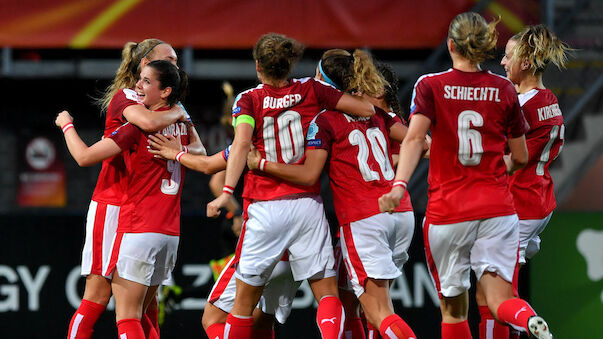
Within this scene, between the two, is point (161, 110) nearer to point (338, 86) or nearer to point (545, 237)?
point (338, 86)

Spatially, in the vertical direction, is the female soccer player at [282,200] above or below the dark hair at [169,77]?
below

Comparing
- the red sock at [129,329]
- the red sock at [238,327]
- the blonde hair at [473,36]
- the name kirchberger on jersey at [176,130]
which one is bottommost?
the red sock at [238,327]

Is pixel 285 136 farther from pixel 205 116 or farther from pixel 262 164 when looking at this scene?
pixel 205 116

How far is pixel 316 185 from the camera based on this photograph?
5.32 m

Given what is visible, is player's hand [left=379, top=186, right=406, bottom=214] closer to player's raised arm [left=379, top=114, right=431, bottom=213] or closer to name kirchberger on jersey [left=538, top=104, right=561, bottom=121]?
player's raised arm [left=379, top=114, right=431, bottom=213]

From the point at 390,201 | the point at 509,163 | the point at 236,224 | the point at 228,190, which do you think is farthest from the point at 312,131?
the point at 236,224

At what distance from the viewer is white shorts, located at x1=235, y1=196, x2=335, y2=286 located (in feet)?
16.9

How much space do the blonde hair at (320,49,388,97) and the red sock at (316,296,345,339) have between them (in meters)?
1.25

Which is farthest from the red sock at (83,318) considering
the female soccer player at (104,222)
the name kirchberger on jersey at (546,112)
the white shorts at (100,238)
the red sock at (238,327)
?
the name kirchberger on jersey at (546,112)

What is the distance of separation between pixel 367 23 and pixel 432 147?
220 inches

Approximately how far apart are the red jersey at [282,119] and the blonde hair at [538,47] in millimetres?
1249

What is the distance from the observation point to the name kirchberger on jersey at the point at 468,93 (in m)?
4.80

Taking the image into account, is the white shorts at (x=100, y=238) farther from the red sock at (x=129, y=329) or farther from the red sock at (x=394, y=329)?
the red sock at (x=394, y=329)

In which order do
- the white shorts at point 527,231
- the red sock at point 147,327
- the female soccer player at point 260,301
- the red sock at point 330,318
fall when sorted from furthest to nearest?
1. the white shorts at point 527,231
2. the red sock at point 147,327
3. the female soccer player at point 260,301
4. the red sock at point 330,318
